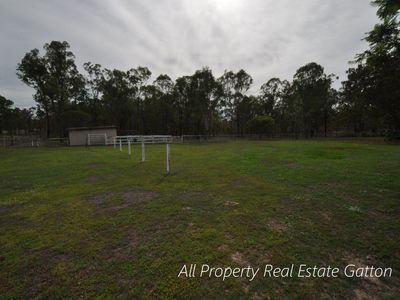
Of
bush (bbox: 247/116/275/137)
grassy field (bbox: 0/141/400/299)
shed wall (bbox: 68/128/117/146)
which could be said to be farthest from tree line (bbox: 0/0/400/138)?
grassy field (bbox: 0/141/400/299)

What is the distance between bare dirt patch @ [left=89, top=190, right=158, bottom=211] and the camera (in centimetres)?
467

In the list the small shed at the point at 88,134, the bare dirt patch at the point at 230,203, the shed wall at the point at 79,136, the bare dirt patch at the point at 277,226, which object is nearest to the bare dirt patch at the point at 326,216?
the bare dirt patch at the point at 277,226

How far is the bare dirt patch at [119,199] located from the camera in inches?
184

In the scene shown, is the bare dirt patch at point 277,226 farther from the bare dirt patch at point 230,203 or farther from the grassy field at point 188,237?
the bare dirt patch at point 230,203

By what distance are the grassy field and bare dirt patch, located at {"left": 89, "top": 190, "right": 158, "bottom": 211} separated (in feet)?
0.08

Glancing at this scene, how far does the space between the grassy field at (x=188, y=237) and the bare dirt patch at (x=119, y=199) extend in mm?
25

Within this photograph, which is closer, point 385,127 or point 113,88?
point 385,127

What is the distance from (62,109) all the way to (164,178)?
4201cm

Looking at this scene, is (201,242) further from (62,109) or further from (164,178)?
(62,109)

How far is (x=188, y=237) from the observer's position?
3244 millimetres

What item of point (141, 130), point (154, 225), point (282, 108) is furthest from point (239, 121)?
point (154, 225)

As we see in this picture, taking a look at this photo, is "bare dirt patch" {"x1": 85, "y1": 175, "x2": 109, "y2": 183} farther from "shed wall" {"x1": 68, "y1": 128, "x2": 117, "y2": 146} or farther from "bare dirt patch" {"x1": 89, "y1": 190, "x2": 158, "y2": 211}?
"shed wall" {"x1": 68, "y1": 128, "x2": 117, "y2": 146}

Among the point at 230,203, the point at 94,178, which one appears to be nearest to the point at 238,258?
the point at 230,203

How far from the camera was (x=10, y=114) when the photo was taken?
41.8 meters
